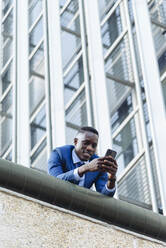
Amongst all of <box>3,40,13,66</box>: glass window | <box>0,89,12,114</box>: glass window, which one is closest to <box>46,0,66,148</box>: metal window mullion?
<box>0,89,12,114</box>: glass window

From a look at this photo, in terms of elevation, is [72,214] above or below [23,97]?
below

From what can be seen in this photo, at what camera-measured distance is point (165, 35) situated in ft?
50.9

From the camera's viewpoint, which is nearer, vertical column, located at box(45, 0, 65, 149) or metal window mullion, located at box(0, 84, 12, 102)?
vertical column, located at box(45, 0, 65, 149)

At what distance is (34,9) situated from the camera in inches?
763

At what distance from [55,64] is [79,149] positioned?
10.6m

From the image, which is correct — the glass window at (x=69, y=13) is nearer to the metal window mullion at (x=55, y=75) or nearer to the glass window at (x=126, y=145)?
the metal window mullion at (x=55, y=75)

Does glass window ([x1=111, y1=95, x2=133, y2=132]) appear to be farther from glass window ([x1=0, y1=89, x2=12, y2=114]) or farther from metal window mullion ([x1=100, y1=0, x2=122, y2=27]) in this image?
glass window ([x1=0, y1=89, x2=12, y2=114])

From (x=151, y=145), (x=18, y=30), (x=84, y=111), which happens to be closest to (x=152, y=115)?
(x=151, y=145)

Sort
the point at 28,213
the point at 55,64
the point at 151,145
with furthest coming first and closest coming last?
1. the point at 55,64
2. the point at 151,145
3. the point at 28,213

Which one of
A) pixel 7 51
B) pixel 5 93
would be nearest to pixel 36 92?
pixel 5 93

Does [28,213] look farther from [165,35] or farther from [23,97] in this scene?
[23,97]

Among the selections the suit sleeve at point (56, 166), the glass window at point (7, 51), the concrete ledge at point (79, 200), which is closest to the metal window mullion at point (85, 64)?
the glass window at point (7, 51)

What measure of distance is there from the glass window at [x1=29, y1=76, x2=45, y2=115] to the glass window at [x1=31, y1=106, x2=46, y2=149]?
502mm

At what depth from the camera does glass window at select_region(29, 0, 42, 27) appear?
19098mm
